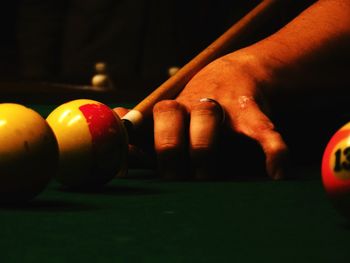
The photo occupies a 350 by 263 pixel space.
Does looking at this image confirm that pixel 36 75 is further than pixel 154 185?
Yes

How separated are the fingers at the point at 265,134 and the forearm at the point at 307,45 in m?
0.31

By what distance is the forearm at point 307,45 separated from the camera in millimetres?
3094

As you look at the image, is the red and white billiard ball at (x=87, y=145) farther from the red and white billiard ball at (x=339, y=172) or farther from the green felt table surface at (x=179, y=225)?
the red and white billiard ball at (x=339, y=172)

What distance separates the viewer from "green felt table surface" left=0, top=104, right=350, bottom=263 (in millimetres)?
1502

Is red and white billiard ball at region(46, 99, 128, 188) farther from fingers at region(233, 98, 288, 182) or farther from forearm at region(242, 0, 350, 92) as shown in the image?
forearm at region(242, 0, 350, 92)

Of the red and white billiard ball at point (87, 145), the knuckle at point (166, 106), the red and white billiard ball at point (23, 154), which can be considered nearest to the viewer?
the red and white billiard ball at point (23, 154)

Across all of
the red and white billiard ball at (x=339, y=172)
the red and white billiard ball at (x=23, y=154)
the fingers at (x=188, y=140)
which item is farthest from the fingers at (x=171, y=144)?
the red and white billiard ball at (x=339, y=172)

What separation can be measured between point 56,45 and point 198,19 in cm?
150

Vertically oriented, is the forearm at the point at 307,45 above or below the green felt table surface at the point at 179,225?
above

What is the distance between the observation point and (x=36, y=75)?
322 inches

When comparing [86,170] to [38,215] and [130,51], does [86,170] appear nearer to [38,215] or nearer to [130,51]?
[38,215]

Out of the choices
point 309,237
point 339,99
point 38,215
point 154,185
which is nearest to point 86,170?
point 154,185

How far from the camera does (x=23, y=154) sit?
2.07 metres

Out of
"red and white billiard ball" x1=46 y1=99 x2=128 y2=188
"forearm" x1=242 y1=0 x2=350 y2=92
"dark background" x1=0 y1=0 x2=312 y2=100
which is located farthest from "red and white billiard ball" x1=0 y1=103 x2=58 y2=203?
"dark background" x1=0 y1=0 x2=312 y2=100
